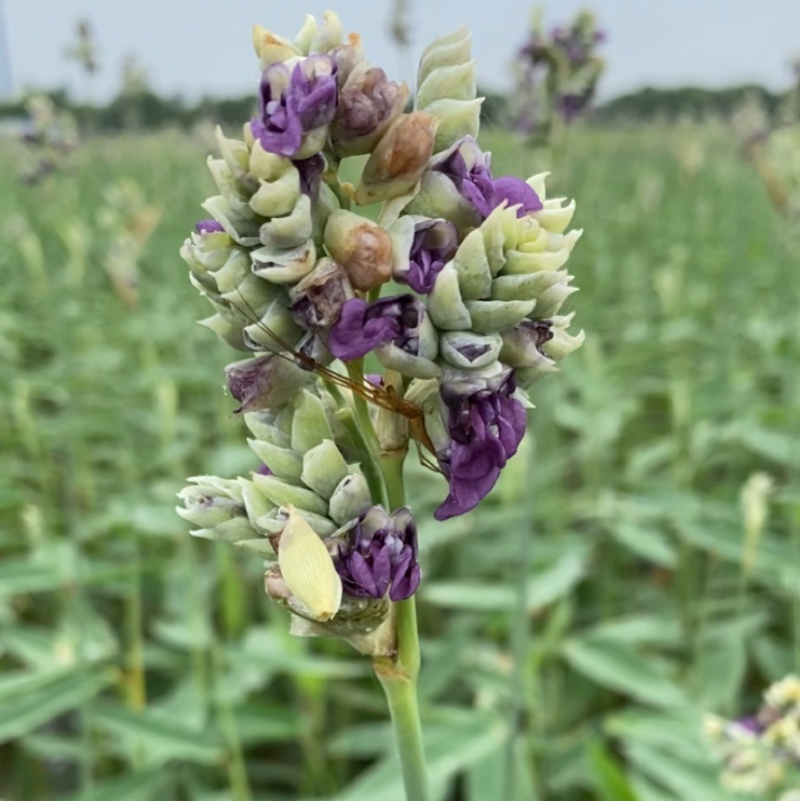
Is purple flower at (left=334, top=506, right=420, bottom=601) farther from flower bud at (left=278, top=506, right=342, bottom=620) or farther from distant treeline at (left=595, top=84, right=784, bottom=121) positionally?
distant treeline at (left=595, top=84, right=784, bottom=121)

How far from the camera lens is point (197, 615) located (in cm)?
217

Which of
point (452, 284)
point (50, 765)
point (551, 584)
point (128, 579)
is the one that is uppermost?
point (452, 284)

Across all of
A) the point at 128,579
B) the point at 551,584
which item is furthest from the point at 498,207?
the point at 128,579

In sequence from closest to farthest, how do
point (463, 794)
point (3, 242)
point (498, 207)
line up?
1. point (498, 207)
2. point (463, 794)
3. point (3, 242)

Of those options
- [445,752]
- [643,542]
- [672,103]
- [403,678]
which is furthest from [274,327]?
[672,103]

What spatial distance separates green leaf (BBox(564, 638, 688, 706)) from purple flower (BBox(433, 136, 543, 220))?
156 centimetres

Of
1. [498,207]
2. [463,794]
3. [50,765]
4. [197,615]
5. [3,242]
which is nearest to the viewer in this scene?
[498,207]

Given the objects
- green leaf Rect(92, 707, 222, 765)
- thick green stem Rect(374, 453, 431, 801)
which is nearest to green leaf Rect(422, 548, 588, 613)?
green leaf Rect(92, 707, 222, 765)

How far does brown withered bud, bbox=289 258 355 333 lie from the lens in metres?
0.63

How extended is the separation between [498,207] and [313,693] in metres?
1.82

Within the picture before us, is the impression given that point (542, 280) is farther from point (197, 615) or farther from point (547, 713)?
point (547, 713)

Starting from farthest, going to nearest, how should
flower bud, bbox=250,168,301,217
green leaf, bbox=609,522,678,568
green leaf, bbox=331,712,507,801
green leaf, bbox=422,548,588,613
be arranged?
green leaf, bbox=609,522,678,568
green leaf, bbox=422,548,588,613
green leaf, bbox=331,712,507,801
flower bud, bbox=250,168,301,217

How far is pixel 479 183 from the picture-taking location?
2.20 feet

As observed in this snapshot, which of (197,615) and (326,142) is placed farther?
(197,615)
